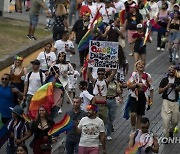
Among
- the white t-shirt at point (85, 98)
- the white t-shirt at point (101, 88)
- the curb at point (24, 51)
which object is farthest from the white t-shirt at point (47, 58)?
the curb at point (24, 51)

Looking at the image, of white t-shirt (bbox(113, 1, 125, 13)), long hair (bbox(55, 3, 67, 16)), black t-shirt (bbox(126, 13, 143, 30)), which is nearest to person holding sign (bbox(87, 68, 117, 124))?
black t-shirt (bbox(126, 13, 143, 30))

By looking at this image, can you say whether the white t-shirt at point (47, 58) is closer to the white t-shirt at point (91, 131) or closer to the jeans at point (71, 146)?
the jeans at point (71, 146)

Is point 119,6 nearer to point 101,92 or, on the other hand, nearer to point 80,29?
point 80,29

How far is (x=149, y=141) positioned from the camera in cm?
1365

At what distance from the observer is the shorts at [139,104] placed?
16.5m

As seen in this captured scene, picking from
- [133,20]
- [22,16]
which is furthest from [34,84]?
[22,16]

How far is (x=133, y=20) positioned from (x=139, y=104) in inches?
354

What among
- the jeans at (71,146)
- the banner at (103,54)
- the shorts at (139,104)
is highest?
the banner at (103,54)

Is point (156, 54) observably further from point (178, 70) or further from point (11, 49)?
point (178, 70)

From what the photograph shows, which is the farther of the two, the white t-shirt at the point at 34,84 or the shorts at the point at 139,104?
the white t-shirt at the point at 34,84

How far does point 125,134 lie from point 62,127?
3.20 meters

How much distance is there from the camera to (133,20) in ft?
82.7

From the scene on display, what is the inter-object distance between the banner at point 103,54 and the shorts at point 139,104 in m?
1.24

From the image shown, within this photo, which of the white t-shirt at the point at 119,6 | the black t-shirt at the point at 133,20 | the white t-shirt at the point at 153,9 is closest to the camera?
the black t-shirt at the point at 133,20
